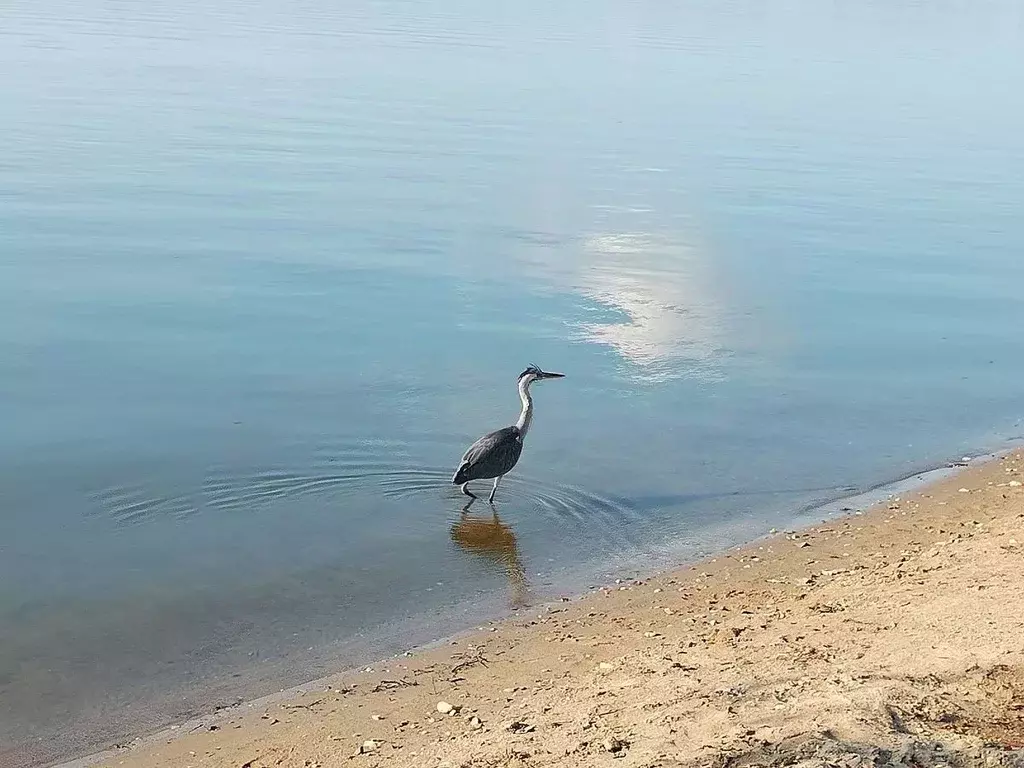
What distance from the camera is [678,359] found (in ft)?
50.5

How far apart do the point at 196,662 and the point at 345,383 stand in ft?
18.3

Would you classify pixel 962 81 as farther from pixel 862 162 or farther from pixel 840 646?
pixel 840 646

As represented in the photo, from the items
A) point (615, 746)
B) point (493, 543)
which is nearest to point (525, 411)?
point (493, 543)

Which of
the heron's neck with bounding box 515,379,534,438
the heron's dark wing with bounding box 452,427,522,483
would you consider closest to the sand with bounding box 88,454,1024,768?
the heron's dark wing with bounding box 452,427,522,483

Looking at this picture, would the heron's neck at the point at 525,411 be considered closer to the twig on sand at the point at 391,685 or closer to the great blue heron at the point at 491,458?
the great blue heron at the point at 491,458

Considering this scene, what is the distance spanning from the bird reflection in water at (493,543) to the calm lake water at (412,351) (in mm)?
32

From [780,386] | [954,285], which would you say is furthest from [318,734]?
[954,285]

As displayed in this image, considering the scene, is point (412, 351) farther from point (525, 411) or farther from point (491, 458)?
point (491, 458)

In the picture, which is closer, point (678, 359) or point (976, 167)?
point (678, 359)

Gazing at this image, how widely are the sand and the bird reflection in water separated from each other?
597 mm

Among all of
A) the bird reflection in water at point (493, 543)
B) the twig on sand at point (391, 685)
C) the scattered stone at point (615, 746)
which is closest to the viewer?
the scattered stone at point (615, 746)

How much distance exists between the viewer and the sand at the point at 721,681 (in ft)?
20.7

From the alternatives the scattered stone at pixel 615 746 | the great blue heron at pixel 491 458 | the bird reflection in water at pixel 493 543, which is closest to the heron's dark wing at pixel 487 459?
the great blue heron at pixel 491 458

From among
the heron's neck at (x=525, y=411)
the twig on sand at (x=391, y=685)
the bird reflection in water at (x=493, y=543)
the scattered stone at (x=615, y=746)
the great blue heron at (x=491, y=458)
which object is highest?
the heron's neck at (x=525, y=411)
